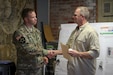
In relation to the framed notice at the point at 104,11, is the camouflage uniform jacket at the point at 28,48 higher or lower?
lower

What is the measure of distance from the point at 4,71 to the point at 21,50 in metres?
1.64

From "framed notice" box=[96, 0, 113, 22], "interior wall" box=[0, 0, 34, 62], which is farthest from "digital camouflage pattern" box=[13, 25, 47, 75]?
"framed notice" box=[96, 0, 113, 22]

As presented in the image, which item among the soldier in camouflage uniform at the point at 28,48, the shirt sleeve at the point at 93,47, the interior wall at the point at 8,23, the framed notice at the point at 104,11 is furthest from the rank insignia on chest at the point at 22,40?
the framed notice at the point at 104,11

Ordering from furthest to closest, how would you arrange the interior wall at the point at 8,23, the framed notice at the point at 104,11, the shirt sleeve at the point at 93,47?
the interior wall at the point at 8,23 → the framed notice at the point at 104,11 → the shirt sleeve at the point at 93,47

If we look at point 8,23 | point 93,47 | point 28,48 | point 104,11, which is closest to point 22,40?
point 28,48

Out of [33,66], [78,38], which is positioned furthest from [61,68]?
[78,38]

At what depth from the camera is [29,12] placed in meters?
3.43

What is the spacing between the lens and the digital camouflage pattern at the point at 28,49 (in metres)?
3.33

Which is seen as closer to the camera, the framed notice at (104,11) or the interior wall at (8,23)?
the framed notice at (104,11)

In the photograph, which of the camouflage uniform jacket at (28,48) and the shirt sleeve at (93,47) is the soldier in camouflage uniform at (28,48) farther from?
the shirt sleeve at (93,47)

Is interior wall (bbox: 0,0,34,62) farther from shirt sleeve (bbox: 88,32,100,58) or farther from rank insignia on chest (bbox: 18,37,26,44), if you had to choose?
shirt sleeve (bbox: 88,32,100,58)

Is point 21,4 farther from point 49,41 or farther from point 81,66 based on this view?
point 81,66

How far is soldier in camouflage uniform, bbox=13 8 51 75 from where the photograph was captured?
3.33 meters

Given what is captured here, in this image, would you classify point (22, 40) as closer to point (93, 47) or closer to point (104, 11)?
point (93, 47)
